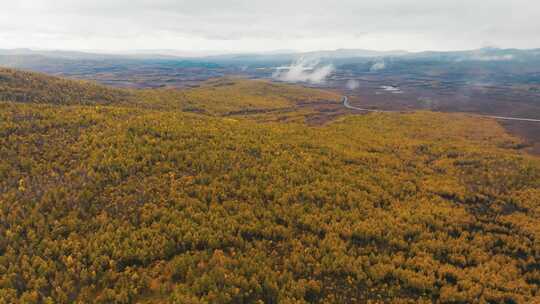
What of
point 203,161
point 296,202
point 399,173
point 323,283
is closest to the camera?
point 323,283

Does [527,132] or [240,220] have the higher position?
[527,132]

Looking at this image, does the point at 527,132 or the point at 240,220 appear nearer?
the point at 240,220

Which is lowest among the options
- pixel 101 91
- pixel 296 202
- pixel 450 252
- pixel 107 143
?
pixel 450 252

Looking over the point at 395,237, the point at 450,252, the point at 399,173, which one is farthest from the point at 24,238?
the point at 399,173

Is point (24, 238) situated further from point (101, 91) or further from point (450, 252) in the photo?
point (101, 91)

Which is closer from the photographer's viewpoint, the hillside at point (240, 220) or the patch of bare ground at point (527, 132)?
the hillside at point (240, 220)

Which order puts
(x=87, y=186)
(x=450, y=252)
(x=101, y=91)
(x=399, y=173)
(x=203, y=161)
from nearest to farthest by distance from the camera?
1. (x=450, y=252)
2. (x=87, y=186)
3. (x=203, y=161)
4. (x=399, y=173)
5. (x=101, y=91)

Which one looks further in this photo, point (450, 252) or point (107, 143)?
point (107, 143)

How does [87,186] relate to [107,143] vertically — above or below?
below
